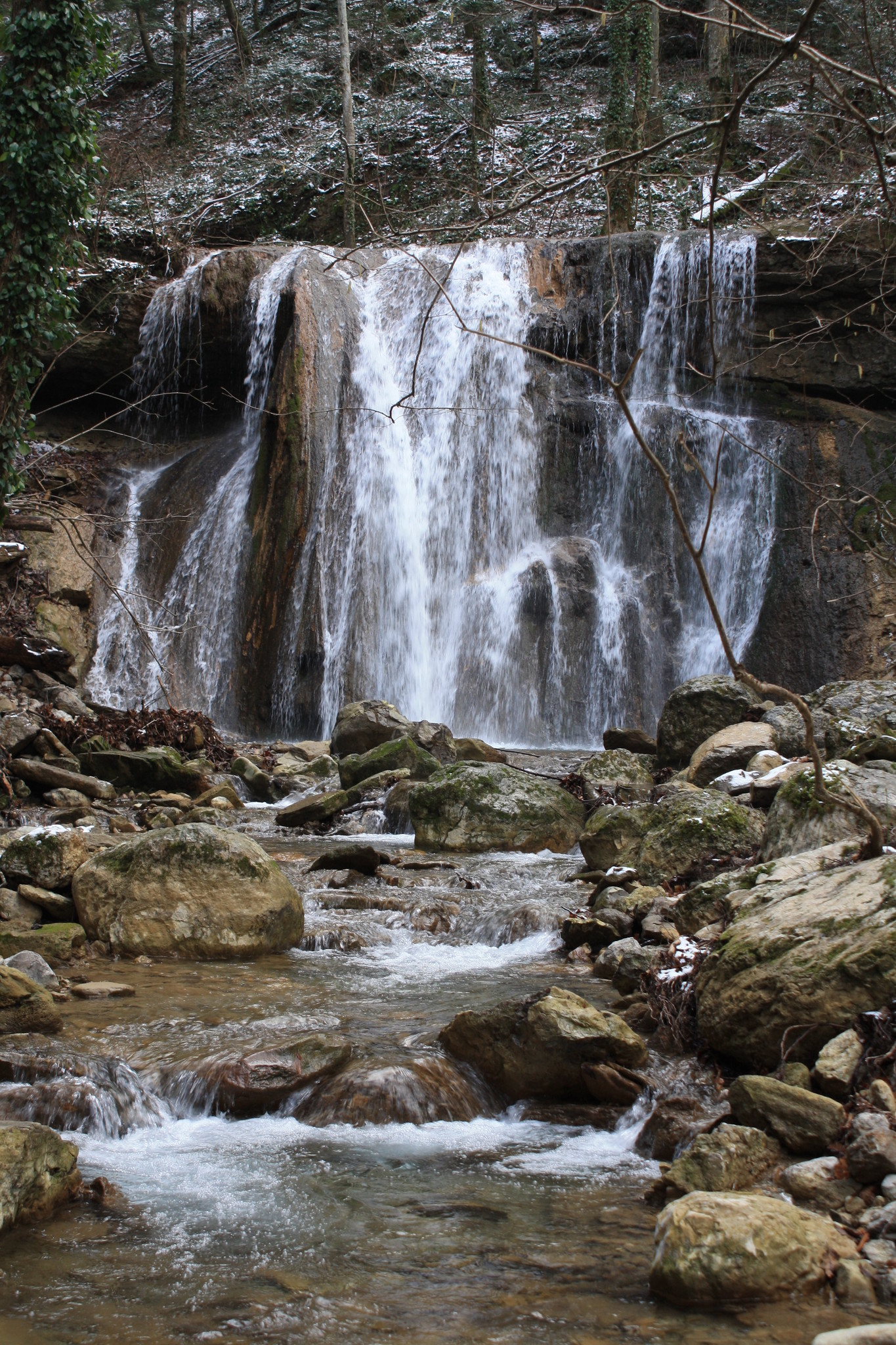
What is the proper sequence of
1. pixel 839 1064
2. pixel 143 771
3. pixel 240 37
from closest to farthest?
pixel 839 1064 → pixel 143 771 → pixel 240 37

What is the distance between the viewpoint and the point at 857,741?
23.3 feet

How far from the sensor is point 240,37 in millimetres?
33344

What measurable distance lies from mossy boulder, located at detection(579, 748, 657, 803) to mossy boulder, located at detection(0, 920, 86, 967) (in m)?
5.07

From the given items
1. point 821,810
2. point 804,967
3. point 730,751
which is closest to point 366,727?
point 730,751

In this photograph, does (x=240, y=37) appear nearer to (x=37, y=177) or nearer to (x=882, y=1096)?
(x=37, y=177)

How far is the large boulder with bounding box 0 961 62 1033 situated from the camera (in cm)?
409

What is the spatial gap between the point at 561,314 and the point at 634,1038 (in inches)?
652

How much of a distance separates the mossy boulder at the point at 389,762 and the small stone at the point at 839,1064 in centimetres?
746

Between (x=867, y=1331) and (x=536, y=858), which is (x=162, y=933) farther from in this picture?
(x=867, y=1331)

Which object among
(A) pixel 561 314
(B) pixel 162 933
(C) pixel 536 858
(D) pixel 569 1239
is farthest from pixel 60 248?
(A) pixel 561 314

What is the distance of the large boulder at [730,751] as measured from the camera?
8.23 m

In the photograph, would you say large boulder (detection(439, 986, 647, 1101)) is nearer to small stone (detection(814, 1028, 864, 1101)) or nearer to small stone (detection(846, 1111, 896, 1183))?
small stone (detection(814, 1028, 864, 1101))

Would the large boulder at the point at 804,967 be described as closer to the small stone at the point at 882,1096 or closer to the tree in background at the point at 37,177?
the small stone at the point at 882,1096

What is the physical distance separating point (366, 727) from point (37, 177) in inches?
263
